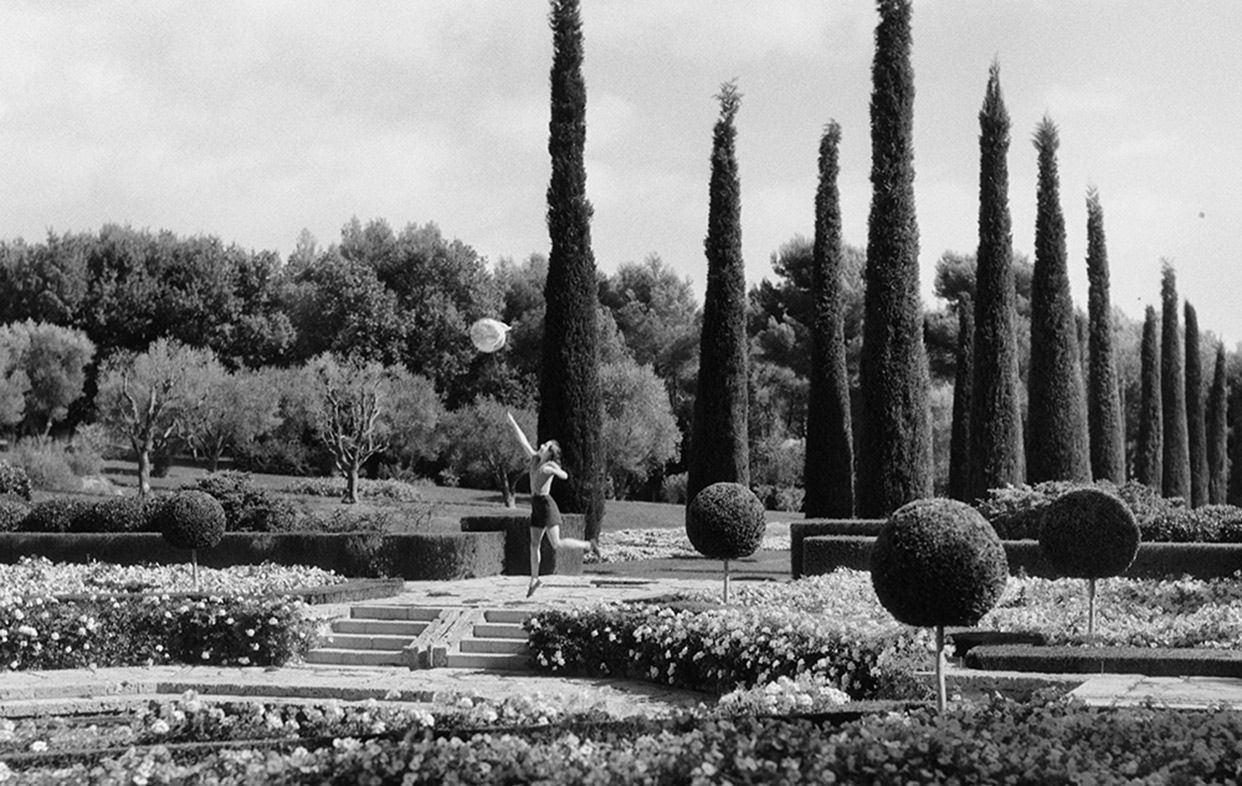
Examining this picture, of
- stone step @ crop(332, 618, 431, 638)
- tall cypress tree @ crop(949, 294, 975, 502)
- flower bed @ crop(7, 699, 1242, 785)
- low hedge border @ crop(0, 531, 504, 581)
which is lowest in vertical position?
stone step @ crop(332, 618, 431, 638)

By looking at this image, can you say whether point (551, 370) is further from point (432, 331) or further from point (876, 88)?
point (432, 331)

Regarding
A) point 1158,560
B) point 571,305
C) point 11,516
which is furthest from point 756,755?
point 571,305

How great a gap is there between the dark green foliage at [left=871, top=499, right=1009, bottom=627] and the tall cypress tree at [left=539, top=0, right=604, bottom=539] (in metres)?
14.4

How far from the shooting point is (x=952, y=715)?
6.50m

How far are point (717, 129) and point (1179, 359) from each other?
17905 millimetres

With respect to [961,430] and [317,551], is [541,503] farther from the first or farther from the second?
[961,430]

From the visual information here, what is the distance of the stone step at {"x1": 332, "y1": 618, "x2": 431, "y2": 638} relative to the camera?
46.0ft

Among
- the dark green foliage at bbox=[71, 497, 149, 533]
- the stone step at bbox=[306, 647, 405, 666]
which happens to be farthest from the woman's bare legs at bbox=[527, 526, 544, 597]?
the dark green foliage at bbox=[71, 497, 149, 533]

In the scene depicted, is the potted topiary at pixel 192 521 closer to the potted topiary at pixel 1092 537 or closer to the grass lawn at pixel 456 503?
the potted topiary at pixel 1092 537

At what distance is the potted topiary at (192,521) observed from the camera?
16.5m

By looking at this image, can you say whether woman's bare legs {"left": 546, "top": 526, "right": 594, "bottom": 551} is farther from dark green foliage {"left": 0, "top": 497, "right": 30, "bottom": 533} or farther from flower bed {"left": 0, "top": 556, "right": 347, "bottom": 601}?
dark green foliage {"left": 0, "top": 497, "right": 30, "bottom": 533}

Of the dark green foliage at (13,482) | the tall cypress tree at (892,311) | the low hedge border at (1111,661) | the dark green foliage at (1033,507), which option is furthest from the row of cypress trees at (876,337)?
the low hedge border at (1111,661)

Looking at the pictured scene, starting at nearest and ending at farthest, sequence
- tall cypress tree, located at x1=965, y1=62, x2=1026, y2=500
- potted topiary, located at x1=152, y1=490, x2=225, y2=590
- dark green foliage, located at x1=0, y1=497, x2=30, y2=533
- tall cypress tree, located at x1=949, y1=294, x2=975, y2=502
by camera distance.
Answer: potted topiary, located at x1=152, y1=490, x2=225, y2=590 → dark green foliage, located at x1=0, y1=497, x2=30, y2=533 → tall cypress tree, located at x1=965, y1=62, x2=1026, y2=500 → tall cypress tree, located at x1=949, y1=294, x2=975, y2=502

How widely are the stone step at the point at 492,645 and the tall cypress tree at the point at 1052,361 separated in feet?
52.6
